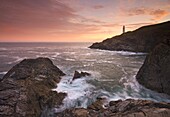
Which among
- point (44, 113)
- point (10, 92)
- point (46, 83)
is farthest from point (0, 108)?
point (46, 83)

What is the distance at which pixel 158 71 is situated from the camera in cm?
1622

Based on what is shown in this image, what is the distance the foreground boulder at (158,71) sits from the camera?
1503 centimetres

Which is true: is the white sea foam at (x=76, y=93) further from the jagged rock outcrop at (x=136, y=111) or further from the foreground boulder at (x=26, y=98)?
the jagged rock outcrop at (x=136, y=111)

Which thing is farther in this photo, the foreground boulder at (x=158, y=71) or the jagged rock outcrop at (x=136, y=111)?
the foreground boulder at (x=158, y=71)

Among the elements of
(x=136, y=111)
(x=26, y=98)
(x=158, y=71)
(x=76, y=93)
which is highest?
(x=158, y=71)

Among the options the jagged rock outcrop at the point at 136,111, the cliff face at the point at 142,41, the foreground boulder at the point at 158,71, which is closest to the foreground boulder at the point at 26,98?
the jagged rock outcrop at the point at 136,111

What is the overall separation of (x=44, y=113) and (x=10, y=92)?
3267mm

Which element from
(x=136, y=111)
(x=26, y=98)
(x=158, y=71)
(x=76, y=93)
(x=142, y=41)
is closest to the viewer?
(x=136, y=111)

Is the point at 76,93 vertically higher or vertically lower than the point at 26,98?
lower

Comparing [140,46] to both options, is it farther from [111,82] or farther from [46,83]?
[46,83]

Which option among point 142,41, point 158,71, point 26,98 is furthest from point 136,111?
point 142,41

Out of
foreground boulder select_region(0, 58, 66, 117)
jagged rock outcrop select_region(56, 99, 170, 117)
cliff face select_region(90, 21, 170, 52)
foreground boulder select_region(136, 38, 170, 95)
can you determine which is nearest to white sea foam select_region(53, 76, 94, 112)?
foreground boulder select_region(0, 58, 66, 117)

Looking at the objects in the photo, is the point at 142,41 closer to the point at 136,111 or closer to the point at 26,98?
the point at 136,111

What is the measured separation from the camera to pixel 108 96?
14578 millimetres
